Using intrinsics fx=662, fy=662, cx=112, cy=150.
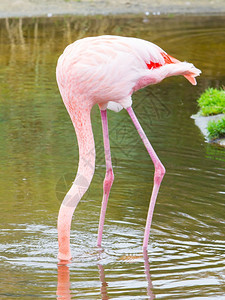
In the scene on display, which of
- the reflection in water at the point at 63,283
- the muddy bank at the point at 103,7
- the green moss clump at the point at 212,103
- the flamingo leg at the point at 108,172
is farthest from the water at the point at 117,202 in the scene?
the muddy bank at the point at 103,7

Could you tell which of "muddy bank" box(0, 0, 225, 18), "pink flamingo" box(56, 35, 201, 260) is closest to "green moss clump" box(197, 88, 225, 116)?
"pink flamingo" box(56, 35, 201, 260)

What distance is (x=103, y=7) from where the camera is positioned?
19875 millimetres

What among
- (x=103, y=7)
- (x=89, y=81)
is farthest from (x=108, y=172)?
(x=103, y=7)

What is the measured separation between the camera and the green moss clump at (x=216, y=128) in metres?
7.97

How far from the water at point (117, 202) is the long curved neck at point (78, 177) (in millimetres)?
189

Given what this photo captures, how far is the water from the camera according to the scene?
166 inches

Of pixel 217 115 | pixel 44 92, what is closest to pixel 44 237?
pixel 217 115

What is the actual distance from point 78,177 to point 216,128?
3842 mm

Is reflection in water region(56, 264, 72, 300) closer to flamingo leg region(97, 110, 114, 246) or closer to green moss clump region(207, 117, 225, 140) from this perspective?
flamingo leg region(97, 110, 114, 246)

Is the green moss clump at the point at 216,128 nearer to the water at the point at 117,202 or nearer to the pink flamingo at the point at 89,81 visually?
the water at the point at 117,202

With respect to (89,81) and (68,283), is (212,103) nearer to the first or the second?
(89,81)

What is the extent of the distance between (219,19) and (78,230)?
14.9m

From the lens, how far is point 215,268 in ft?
→ 14.4

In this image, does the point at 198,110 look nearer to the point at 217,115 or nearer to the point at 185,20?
the point at 217,115
